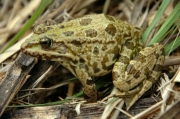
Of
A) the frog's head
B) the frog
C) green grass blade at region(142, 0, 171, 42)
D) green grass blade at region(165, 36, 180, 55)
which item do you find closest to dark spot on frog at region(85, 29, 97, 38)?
the frog

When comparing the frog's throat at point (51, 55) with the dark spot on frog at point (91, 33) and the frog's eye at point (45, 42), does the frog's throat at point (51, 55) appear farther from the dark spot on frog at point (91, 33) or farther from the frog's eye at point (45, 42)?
the dark spot on frog at point (91, 33)

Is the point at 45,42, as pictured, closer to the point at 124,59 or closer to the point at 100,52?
the point at 100,52

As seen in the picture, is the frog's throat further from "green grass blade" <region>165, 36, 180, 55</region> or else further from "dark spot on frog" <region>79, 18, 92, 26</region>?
"green grass blade" <region>165, 36, 180, 55</region>

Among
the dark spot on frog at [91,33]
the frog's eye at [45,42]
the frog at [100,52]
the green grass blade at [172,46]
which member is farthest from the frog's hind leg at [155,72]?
the frog's eye at [45,42]

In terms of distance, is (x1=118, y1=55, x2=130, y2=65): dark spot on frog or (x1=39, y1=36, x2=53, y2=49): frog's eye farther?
(x1=118, y1=55, x2=130, y2=65): dark spot on frog

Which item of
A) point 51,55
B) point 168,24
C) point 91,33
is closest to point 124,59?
point 91,33
